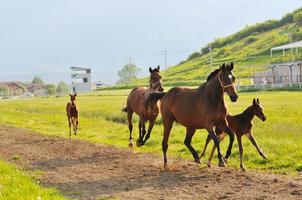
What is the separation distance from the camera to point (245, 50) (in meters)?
140

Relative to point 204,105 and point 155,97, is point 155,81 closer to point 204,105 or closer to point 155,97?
point 155,97

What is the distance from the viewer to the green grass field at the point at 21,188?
38.2ft

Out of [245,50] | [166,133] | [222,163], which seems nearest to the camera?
[222,163]

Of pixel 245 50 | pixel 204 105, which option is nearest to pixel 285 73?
pixel 204 105

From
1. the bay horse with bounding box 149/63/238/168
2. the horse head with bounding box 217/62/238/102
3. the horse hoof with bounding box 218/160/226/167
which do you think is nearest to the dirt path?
the horse hoof with bounding box 218/160/226/167

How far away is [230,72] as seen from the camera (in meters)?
13.5

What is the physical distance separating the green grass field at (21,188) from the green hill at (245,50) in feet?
281

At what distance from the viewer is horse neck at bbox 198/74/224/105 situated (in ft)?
45.4

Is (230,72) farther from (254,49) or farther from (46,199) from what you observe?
(254,49)

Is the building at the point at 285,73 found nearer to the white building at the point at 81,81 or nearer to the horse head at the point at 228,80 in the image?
the horse head at the point at 228,80

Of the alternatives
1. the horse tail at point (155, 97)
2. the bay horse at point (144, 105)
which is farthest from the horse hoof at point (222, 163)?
the bay horse at point (144, 105)

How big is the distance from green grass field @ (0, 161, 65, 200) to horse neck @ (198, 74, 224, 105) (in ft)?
14.3

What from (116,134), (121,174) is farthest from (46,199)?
(116,134)

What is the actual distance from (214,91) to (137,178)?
9.16 feet
